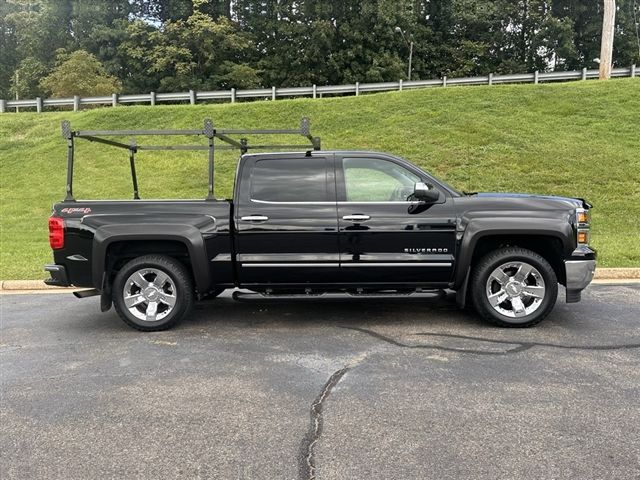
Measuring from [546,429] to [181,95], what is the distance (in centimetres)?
2482

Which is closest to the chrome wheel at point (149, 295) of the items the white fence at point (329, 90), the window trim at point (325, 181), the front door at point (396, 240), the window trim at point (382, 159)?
the window trim at point (325, 181)

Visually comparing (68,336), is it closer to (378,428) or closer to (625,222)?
(378,428)

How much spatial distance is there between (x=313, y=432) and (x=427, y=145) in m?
14.0

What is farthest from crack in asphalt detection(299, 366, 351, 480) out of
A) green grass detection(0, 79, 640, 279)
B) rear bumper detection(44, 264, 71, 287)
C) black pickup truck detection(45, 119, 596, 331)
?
green grass detection(0, 79, 640, 279)

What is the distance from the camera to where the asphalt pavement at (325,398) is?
9.84 feet

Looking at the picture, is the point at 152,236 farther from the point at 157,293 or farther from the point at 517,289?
the point at 517,289

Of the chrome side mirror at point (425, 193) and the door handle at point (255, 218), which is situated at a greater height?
the chrome side mirror at point (425, 193)

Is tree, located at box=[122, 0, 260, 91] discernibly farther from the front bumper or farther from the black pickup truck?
the front bumper

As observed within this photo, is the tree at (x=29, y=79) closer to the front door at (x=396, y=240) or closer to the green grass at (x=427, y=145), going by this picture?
the green grass at (x=427, y=145)

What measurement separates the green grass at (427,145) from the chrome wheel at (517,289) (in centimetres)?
486

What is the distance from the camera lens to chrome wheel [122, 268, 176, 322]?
5.58 meters

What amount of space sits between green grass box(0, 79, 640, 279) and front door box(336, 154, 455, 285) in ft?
17.9

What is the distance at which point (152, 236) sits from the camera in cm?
547

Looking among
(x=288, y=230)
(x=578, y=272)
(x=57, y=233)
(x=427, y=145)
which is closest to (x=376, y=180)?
(x=288, y=230)
